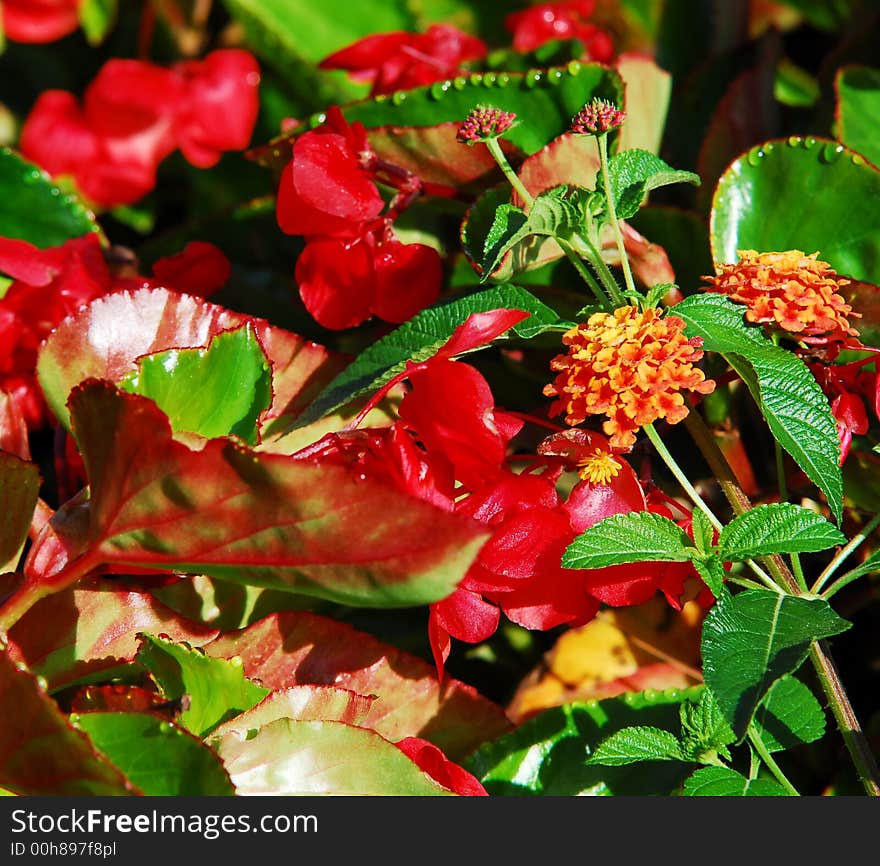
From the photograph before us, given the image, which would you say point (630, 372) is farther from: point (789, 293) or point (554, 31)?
point (554, 31)

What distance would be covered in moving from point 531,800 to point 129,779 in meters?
0.18

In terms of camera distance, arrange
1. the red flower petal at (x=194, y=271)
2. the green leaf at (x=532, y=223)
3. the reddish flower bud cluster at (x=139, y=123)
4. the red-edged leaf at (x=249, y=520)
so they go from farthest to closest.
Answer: the reddish flower bud cluster at (x=139, y=123), the red flower petal at (x=194, y=271), the green leaf at (x=532, y=223), the red-edged leaf at (x=249, y=520)

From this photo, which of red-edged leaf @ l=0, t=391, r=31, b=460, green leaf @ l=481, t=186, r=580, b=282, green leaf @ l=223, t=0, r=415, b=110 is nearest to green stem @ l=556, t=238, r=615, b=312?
green leaf @ l=481, t=186, r=580, b=282

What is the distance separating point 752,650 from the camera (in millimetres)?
472

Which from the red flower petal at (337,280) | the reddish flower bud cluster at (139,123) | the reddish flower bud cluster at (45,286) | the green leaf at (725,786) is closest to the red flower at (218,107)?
the reddish flower bud cluster at (139,123)

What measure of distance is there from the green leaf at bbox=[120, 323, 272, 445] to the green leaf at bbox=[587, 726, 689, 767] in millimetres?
232

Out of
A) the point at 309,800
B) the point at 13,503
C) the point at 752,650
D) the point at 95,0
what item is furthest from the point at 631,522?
the point at 95,0

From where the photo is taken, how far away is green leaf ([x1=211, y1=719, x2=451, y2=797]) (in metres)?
0.52

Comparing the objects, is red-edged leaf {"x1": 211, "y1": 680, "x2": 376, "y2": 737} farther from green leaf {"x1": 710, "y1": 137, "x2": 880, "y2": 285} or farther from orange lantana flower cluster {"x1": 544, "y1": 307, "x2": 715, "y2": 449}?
green leaf {"x1": 710, "y1": 137, "x2": 880, "y2": 285}

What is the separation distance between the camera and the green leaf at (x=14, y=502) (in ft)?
1.79

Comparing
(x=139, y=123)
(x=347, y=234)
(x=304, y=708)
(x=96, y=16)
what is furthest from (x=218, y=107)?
(x=304, y=708)

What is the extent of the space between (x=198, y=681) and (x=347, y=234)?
27 cm

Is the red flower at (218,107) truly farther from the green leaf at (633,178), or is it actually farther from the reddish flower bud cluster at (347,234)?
the green leaf at (633,178)

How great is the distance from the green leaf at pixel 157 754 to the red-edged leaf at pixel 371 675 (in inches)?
4.8
